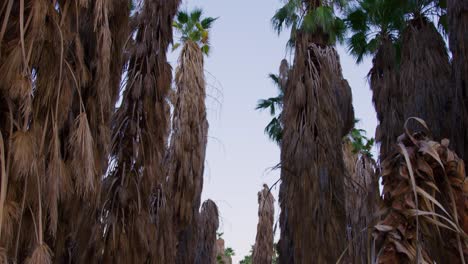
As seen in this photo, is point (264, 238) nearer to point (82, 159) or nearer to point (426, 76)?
point (426, 76)

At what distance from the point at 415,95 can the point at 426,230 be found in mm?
11284

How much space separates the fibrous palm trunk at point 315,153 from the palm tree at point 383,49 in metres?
3.42

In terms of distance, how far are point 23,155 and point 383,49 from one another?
42.0ft

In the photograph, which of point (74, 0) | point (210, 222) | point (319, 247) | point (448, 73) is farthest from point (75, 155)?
point (210, 222)

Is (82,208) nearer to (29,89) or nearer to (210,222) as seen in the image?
(29,89)

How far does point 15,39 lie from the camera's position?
5734mm

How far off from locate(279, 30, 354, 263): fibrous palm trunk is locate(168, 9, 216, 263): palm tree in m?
2.40

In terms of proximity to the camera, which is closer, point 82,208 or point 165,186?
point 82,208

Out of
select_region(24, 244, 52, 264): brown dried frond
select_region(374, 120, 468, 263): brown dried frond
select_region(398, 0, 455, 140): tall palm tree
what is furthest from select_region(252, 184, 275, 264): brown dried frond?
select_region(374, 120, 468, 263): brown dried frond

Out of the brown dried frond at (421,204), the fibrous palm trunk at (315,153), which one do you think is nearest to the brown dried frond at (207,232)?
the fibrous palm trunk at (315,153)

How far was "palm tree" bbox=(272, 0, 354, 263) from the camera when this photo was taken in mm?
10672

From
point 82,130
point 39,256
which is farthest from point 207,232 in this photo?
point 39,256

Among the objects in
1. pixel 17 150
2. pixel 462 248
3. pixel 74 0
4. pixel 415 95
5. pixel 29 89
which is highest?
pixel 415 95

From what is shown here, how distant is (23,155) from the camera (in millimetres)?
5227
